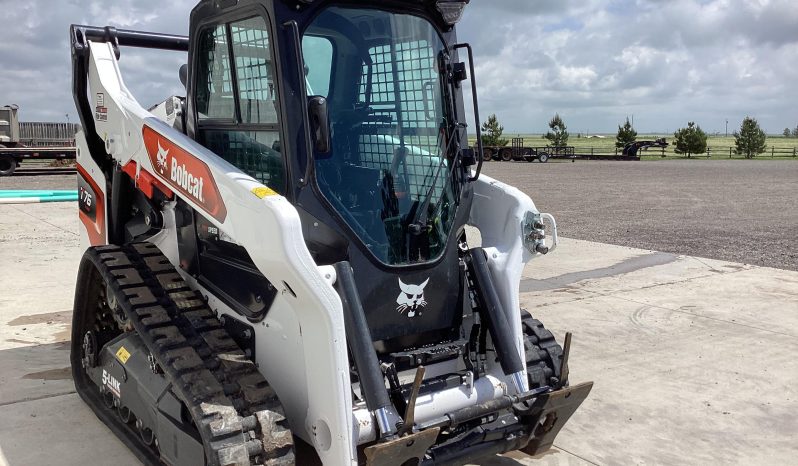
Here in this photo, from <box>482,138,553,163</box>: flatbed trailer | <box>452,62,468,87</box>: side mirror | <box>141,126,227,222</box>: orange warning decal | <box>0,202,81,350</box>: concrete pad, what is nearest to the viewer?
<box>141,126,227,222</box>: orange warning decal

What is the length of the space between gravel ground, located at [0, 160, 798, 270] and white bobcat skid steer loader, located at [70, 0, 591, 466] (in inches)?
311

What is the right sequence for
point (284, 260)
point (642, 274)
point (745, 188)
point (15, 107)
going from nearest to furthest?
A: point (284, 260)
point (642, 274)
point (745, 188)
point (15, 107)

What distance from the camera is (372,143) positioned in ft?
12.2

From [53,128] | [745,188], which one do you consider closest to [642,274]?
[745,188]

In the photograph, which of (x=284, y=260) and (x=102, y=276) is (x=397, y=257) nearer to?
(x=284, y=260)

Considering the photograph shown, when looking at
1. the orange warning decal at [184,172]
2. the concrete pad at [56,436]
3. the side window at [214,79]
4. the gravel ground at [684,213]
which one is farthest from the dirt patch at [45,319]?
the gravel ground at [684,213]

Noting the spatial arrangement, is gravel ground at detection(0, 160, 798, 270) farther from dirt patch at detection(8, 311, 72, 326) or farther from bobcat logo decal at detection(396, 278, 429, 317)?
dirt patch at detection(8, 311, 72, 326)

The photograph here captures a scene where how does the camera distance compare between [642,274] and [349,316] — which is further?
[642,274]

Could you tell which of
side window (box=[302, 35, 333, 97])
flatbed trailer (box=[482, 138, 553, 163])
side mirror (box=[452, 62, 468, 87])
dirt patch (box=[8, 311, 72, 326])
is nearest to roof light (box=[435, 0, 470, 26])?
side mirror (box=[452, 62, 468, 87])

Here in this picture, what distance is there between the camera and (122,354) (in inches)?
162

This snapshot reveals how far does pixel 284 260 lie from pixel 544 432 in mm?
1759

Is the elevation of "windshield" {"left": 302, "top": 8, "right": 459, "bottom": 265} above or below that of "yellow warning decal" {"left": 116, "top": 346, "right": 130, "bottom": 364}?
above

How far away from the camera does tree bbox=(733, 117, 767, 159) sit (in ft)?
205

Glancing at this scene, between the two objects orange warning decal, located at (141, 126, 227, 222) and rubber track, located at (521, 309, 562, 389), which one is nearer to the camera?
orange warning decal, located at (141, 126, 227, 222)
